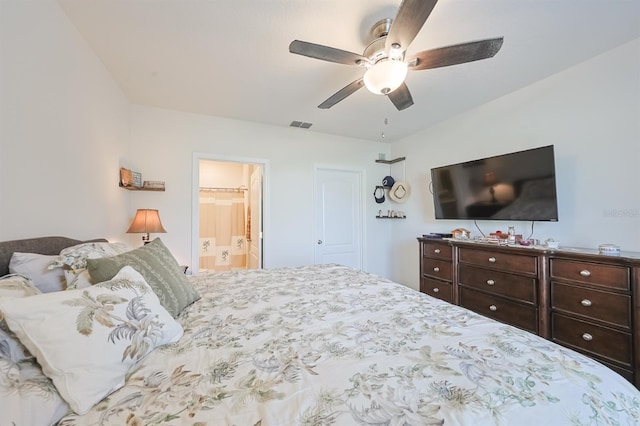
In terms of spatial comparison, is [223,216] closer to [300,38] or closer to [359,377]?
[300,38]

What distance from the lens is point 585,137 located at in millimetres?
2195

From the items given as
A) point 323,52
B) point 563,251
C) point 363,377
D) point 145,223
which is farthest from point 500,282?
point 145,223

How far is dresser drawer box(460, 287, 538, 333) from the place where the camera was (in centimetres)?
214

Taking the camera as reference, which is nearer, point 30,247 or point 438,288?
point 30,247

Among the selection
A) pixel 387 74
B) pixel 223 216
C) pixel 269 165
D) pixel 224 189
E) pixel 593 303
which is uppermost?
→ pixel 387 74

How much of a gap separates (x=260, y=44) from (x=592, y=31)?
7.79ft

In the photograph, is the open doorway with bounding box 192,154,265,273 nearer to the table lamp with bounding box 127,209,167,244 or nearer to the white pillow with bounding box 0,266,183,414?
the table lamp with bounding box 127,209,167,244

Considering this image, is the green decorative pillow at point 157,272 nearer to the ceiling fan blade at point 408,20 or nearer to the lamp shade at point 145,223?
the lamp shade at point 145,223

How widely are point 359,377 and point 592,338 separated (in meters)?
2.13

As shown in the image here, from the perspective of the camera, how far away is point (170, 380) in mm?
773

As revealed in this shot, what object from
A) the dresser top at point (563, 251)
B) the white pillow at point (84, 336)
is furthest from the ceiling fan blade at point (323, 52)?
the dresser top at point (563, 251)

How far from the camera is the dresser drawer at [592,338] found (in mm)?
1674

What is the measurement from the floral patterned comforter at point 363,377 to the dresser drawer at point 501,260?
4.46 feet

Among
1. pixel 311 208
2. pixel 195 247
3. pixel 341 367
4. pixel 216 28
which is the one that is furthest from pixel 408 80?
pixel 195 247
